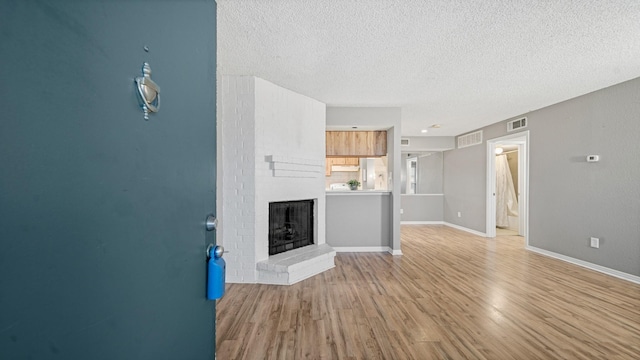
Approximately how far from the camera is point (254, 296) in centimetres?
299

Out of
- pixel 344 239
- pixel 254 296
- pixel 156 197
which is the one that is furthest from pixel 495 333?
pixel 344 239

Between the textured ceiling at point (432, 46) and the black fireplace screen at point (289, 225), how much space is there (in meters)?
1.62

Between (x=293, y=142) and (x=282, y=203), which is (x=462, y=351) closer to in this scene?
(x=282, y=203)

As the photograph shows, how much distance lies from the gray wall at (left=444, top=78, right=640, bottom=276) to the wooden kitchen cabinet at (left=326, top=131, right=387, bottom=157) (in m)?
2.73

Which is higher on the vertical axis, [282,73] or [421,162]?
[282,73]

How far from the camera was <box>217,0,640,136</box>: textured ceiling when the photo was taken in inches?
84.6

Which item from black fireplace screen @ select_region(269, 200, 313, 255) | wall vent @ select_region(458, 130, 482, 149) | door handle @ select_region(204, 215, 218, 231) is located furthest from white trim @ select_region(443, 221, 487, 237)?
door handle @ select_region(204, 215, 218, 231)

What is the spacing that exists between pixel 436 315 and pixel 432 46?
246cm

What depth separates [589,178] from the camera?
4.02 meters

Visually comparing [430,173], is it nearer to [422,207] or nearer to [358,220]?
[422,207]

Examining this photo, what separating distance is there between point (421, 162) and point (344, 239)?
524 cm

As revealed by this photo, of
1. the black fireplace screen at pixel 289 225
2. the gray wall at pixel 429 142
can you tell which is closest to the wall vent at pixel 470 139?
the gray wall at pixel 429 142

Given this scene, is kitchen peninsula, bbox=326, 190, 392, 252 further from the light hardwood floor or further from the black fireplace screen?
the light hardwood floor

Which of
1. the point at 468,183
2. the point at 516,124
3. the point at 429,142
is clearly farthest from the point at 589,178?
the point at 429,142
